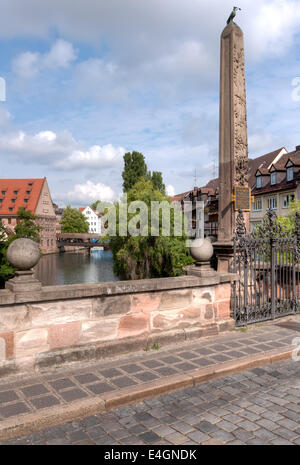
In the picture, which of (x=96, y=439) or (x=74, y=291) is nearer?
(x=96, y=439)

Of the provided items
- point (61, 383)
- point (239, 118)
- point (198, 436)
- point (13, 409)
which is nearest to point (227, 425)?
point (198, 436)

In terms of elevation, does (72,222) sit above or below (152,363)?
above

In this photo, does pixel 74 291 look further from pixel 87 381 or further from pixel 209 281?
pixel 209 281

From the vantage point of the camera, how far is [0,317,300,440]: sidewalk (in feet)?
11.7

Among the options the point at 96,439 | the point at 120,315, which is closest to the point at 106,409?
the point at 96,439

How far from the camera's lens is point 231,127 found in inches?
337

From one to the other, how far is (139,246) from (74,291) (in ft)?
81.1

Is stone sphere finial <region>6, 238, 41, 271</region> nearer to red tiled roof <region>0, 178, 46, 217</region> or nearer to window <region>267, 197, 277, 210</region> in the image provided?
window <region>267, 197, 277, 210</region>

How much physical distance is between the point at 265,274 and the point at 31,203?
76.9m

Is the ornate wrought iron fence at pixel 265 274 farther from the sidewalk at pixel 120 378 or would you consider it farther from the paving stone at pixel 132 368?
the paving stone at pixel 132 368

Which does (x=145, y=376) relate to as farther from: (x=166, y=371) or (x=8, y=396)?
(x=8, y=396)

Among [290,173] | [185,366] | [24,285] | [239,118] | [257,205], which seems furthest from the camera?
[257,205]

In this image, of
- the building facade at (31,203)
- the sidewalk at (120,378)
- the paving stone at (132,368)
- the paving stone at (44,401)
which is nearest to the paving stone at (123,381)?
the sidewalk at (120,378)

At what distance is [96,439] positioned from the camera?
10.5 ft
